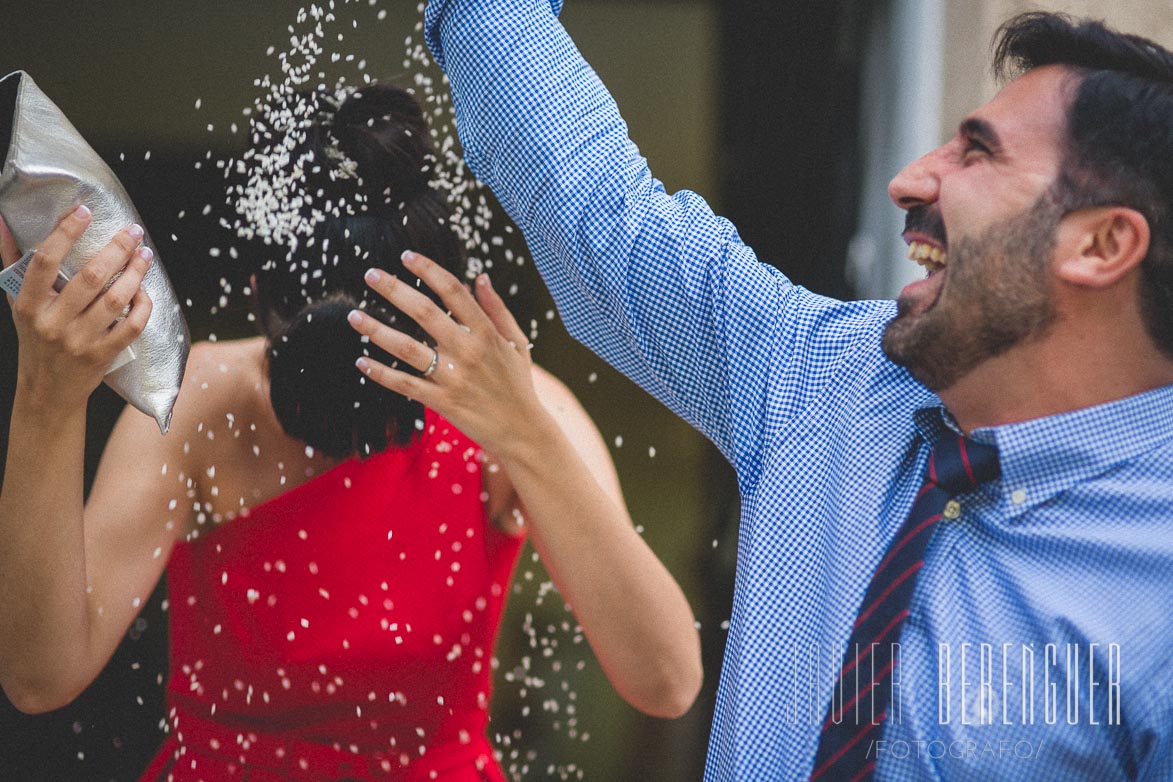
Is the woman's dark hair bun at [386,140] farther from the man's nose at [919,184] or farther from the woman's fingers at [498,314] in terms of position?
the man's nose at [919,184]

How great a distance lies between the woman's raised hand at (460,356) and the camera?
1.26 metres

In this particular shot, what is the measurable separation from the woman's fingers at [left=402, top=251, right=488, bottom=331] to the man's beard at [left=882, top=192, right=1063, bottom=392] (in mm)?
466

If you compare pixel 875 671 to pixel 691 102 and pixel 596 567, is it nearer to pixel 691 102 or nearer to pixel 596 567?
pixel 596 567

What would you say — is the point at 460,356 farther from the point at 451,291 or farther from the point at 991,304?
the point at 991,304

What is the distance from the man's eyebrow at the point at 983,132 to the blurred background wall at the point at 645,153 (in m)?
0.70

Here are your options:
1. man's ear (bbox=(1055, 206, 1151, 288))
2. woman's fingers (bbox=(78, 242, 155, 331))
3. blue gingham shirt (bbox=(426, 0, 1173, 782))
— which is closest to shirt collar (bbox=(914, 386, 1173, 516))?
blue gingham shirt (bbox=(426, 0, 1173, 782))

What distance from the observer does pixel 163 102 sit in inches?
60.2

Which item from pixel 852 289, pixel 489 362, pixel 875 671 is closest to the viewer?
pixel 875 671

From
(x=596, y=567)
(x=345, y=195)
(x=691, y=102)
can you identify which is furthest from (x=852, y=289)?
(x=345, y=195)

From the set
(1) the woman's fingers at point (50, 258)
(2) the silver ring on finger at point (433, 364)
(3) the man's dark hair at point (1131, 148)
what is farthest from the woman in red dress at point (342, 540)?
(3) the man's dark hair at point (1131, 148)

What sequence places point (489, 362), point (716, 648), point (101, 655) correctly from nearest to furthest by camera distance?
1. point (489, 362)
2. point (101, 655)
3. point (716, 648)

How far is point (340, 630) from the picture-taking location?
62.2 inches

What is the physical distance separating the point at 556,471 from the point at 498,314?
232 mm

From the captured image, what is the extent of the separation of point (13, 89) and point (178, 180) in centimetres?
34
